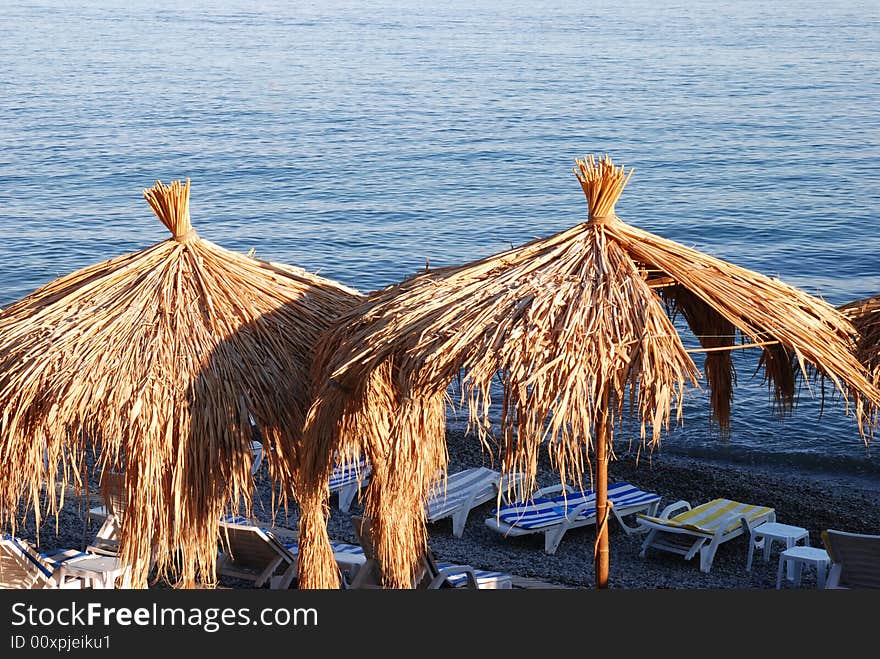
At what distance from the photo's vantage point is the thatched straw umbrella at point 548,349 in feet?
13.4

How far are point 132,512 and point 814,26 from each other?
6326 centimetres

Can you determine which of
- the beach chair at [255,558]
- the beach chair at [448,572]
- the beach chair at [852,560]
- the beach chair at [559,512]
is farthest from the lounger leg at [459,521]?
the beach chair at [852,560]

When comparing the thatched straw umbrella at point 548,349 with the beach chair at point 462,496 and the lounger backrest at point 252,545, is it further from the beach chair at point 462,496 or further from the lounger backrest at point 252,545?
the beach chair at point 462,496

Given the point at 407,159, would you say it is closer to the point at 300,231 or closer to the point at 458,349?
the point at 300,231

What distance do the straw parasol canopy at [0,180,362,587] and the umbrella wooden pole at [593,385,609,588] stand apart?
61.6 inches

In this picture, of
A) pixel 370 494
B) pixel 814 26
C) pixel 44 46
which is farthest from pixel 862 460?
pixel 44 46

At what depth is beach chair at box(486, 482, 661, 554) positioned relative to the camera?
847 centimetres

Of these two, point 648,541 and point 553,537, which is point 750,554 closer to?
point 648,541

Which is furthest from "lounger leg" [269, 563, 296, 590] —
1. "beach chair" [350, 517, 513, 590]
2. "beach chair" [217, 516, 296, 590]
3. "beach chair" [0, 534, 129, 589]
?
"beach chair" [0, 534, 129, 589]

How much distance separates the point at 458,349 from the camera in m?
4.29

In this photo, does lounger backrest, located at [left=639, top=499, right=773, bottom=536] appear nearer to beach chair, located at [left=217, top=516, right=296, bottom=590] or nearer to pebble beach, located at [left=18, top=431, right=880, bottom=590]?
pebble beach, located at [left=18, top=431, right=880, bottom=590]

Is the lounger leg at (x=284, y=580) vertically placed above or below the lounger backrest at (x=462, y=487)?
below

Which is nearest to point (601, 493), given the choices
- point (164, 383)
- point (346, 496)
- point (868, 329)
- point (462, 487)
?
point (868, 329)

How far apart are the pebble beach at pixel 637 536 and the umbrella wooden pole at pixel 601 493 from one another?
1975mm
